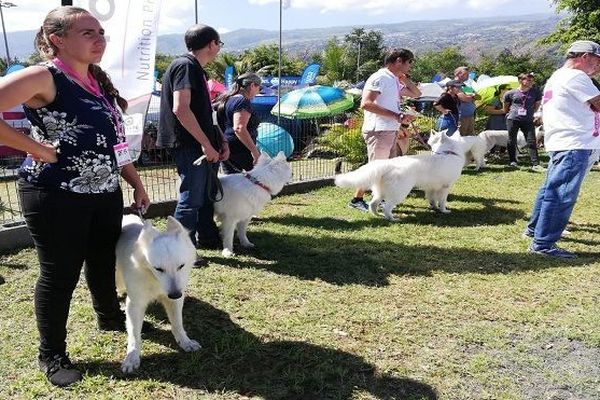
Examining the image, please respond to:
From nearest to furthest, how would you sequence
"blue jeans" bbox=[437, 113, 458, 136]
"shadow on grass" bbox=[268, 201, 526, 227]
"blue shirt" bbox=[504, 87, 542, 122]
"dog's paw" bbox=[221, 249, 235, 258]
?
"dog's paw" bbox=[221, 249, 235, 258] < "shadow on grass" bbox=[268, 201, 526, 227] < "blue jeans" bbox=[437, 113, 458, 136] < "blue shirt" bbox=[504, 87, 542, 122]

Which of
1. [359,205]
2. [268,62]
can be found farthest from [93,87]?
[268,62]

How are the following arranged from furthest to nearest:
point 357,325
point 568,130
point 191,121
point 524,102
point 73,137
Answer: point 524,102, point 568,130, point 191,121, point 357,325, point 73,137

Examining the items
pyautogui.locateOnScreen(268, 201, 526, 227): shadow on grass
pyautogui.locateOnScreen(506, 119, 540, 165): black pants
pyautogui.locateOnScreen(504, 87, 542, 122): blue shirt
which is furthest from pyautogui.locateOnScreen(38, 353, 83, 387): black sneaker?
pyautogui.locateOnScreen(504, 87, 542, 122): blue shirt

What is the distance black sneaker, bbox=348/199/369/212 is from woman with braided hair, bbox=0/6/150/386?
13.8 feet

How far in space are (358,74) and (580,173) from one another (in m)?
30.6

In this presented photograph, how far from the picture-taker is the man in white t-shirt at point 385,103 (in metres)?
5.75

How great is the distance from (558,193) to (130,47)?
449 cm

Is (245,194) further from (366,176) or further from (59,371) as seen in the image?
(59,371)

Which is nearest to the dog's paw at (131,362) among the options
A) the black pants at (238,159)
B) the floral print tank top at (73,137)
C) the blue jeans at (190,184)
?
the floral print tank top at (73,137)

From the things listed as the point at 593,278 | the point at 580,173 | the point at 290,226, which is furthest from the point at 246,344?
the point at 580,173

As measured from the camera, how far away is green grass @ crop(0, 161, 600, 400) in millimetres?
2709

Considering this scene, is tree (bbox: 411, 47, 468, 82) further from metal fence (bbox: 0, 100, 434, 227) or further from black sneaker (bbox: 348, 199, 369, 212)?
black sneaker (bbox: 348, 199, 369, 212)

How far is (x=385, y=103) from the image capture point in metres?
5.79

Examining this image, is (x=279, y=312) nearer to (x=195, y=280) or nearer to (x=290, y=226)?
(x=195, y=280)
